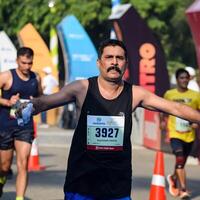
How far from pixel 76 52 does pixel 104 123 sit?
21582 millimetres

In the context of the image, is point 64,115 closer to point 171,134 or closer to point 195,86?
point 195,86

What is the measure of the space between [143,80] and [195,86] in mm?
3468

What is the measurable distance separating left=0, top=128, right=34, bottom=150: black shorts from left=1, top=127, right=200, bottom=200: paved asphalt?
3.28ft

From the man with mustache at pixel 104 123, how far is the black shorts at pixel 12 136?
3601mm

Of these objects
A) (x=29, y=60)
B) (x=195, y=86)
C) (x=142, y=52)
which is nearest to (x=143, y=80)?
(x=142, y=52)

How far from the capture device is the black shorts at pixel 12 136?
9.58m

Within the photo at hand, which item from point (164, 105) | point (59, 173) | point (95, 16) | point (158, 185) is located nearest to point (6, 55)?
point (59, 173)

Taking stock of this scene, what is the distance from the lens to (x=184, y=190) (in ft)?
37.5

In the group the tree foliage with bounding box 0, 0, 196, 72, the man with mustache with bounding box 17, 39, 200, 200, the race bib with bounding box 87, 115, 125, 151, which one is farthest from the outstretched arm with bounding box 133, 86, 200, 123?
the tree foliage with bounding box 0, 0, 196, 72

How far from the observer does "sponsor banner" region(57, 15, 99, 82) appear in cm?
2700

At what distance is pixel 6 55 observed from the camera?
25562 mm

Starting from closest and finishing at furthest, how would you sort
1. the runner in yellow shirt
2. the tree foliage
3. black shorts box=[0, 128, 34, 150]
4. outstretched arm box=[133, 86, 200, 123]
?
outstretched arm box=[133, 86, 200, 123]
black shorts box=[0, 128, 34, 150]
the runner in yellow shirt
the tree foliage

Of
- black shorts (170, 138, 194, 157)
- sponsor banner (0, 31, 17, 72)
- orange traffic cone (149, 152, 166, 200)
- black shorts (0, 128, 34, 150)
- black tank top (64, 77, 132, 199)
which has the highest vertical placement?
sponsor banner (0, 31, 17, 72)

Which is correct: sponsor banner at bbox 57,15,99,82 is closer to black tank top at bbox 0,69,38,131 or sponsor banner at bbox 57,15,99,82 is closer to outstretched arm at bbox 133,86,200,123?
black tank top at bbox 0,69,38,131
